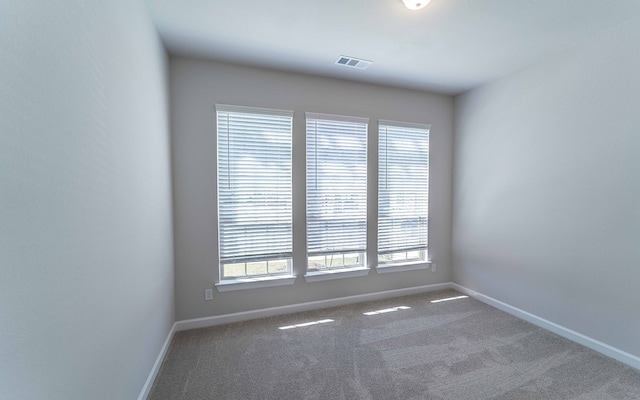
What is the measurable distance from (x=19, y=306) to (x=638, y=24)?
4.15m

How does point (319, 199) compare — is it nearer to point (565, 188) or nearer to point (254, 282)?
point (254, 282)

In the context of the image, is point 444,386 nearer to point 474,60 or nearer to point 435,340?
point 435,340

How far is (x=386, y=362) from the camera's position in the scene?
227cm

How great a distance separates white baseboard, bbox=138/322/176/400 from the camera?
1.85m

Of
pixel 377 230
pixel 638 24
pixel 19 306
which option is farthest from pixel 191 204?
pixel 638 24

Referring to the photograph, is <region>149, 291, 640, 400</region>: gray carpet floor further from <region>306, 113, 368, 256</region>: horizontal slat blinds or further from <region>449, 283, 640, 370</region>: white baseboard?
<region>306, 113, 368, 256</region>: horizontal slat blinds

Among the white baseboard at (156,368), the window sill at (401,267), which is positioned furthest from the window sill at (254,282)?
the window sill at (401,267)

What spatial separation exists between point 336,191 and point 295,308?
1536 mm

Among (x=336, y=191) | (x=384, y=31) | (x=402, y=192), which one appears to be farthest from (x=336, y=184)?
(x=384, y=31)

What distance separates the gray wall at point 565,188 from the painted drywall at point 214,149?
1183 millimetres

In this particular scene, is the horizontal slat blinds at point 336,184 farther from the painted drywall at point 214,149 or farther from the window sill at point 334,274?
the window sill at point 334,274

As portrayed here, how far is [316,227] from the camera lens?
3.26 m

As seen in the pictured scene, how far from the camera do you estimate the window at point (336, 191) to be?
3.23 m

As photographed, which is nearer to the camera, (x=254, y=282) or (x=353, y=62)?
(x=353, y=62)
